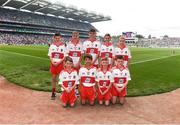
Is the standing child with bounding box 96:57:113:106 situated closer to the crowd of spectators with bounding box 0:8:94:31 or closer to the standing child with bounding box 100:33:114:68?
the standing child with bounding box 100:33:114:68

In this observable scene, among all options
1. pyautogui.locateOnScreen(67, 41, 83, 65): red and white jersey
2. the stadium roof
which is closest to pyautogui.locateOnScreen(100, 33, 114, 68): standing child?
pyautogui.locateOnScreen(67, 41, 83, 65): red and white jersey

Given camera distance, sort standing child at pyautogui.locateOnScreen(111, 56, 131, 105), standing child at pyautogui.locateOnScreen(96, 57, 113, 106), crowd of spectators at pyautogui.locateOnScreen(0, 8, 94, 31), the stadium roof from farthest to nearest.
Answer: crowd of spectators at pyautogui.locateOnScreen(0, 8, 94, 31) < the stadium roof < standing child at pyautogui.locateOnScreen(111, 56, 131, 105) < standing child at pyautogui.locateOnScreen(96, 57, 113, 106)

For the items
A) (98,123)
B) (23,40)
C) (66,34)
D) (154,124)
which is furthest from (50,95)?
(66,34)

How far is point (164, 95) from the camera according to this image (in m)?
9.02

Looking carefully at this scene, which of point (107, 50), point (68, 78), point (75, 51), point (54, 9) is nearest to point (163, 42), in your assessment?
point (54, 9)

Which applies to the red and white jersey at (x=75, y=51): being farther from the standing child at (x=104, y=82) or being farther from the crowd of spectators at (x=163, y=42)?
the crowd of spectators at (x=163, y=42)

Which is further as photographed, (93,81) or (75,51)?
→ (75,51)

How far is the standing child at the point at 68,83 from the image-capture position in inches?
283

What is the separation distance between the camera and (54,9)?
80188 mm

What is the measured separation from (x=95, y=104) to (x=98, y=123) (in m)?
1.66

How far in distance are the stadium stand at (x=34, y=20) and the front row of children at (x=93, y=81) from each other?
58.4 m

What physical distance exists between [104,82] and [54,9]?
247 ft

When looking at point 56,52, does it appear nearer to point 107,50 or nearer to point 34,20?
point 107,50

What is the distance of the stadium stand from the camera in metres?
71.1
